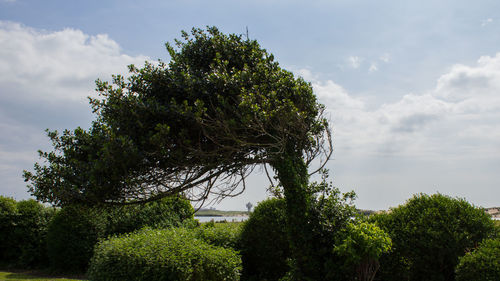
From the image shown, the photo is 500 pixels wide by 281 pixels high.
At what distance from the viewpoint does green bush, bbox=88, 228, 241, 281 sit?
757 cm

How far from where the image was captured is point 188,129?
26.3ft

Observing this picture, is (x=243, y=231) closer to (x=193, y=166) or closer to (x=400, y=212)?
(x=193, y=166)

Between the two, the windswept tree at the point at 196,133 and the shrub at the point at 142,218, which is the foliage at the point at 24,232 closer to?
the shrub at the point at 142,218

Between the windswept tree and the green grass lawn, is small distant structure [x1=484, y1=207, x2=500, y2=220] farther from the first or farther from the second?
the green grass lawn

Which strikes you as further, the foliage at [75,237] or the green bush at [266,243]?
the foliage at [75,237]

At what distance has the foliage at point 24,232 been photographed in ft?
49.8

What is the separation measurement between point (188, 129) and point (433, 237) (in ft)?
19.7

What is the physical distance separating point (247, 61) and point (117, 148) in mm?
3695

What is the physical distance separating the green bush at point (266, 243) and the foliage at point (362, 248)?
2.60 metres

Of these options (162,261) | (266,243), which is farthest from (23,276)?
(266,243)

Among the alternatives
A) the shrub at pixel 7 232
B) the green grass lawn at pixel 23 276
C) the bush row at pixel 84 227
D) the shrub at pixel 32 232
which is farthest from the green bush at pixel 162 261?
the shrub at pixel 7 232

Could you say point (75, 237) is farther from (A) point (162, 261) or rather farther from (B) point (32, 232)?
(A) point (162, 261)

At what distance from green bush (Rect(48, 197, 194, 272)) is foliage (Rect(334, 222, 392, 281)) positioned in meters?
7.56

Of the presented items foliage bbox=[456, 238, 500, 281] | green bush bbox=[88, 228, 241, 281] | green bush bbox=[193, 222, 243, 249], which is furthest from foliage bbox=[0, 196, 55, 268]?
foliage bbox=[456, 238, 500, 281]
